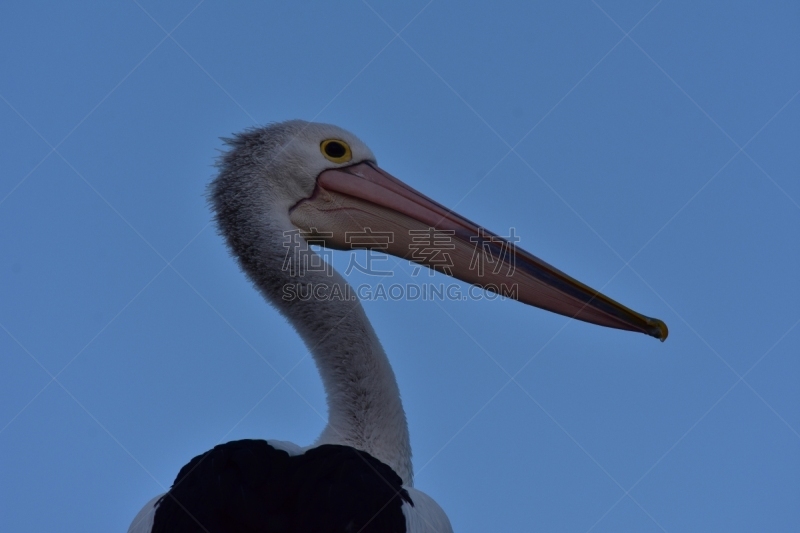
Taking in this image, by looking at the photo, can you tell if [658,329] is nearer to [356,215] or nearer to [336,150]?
[356,215]

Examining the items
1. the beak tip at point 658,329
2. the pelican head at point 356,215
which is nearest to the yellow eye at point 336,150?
the pelican head at point 356,215

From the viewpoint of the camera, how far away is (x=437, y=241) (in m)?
5.04

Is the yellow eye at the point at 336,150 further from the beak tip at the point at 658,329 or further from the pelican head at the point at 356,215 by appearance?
the beak tip at the point at 658,329

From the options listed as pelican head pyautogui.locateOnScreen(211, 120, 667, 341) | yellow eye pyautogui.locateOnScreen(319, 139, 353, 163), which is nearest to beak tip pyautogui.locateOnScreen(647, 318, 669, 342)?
pelican head pyautogui.locateOnScreen(211, 120, 667, 341)

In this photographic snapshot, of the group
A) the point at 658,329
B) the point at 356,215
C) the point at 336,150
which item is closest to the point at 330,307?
the point at 356,215

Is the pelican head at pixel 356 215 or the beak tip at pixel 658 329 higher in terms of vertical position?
the beak tip at pixel 658 329

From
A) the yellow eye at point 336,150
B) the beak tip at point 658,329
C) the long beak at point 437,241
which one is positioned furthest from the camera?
the yellow eye at point 336,150

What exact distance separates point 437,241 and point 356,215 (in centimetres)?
45

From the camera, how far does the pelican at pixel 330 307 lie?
362cm

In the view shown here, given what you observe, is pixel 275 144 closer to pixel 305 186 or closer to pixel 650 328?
A: pixel 305 186

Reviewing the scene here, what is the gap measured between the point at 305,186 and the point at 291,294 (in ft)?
2.32

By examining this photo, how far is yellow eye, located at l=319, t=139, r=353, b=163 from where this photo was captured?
203 inches

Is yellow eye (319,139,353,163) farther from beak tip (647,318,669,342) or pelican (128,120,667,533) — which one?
beak tip (647,318,669,342)

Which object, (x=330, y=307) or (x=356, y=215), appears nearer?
(x=330, y=307)
